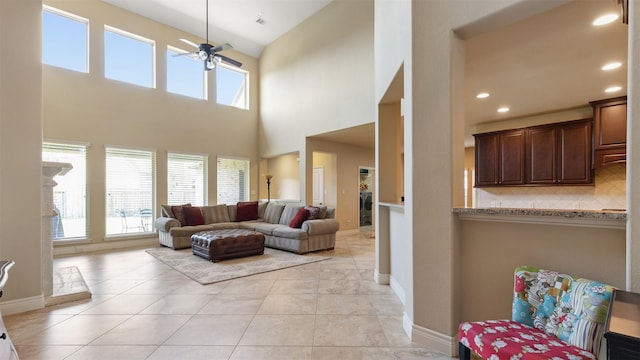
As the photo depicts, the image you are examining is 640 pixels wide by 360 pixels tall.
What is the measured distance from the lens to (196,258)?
502 centimetres

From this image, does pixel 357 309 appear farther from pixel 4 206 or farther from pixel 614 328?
pixel 4 206

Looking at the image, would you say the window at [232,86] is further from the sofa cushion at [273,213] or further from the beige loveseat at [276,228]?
the sofa cushion at [273,213]

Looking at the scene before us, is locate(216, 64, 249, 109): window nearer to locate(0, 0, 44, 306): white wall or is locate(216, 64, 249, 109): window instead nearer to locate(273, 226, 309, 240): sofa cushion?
locate(273, 226, 309, 240): sofa cushion

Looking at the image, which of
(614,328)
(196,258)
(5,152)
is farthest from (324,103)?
(614,328)

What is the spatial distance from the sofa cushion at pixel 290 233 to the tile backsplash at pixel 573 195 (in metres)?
3.35

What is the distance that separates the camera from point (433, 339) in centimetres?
215

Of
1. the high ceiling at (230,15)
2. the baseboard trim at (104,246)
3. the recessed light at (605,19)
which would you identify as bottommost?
the baseboard trim at (104,246)

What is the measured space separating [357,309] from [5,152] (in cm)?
380

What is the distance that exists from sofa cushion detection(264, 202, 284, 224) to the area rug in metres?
1.23

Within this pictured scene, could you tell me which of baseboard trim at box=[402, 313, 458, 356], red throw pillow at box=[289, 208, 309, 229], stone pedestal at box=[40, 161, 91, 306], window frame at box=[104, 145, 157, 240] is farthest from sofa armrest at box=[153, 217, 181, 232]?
baseboard trim at box=[402, 313, 458, 356]

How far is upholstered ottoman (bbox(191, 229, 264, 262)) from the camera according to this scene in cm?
475

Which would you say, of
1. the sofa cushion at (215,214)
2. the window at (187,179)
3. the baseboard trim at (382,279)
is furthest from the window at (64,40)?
the baseboard trim at (382,279)

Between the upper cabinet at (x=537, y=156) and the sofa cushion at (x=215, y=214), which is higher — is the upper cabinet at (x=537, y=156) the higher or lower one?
the higher one

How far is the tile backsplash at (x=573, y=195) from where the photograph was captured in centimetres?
372
